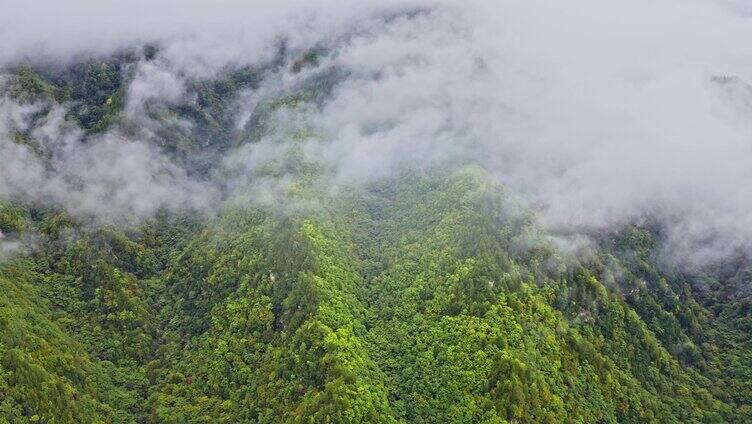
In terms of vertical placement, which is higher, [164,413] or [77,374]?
[77,374]

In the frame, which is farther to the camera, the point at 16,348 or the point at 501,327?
the point at 501,327

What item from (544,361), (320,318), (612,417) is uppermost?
(320,318)

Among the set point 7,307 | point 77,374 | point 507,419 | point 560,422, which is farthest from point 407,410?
point 7,307

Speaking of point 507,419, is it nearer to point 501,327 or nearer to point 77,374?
point 501,327

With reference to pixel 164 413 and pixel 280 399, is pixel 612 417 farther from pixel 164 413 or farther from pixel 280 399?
pixel 164 413

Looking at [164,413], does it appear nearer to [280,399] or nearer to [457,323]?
[280,399]

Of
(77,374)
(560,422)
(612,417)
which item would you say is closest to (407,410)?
(560,422)

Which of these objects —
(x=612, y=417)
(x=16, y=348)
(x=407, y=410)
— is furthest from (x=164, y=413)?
(x=612, y=417)

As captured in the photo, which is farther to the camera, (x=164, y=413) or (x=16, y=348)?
(x=164, y=413)

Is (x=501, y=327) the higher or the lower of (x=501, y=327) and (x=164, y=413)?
the higher
